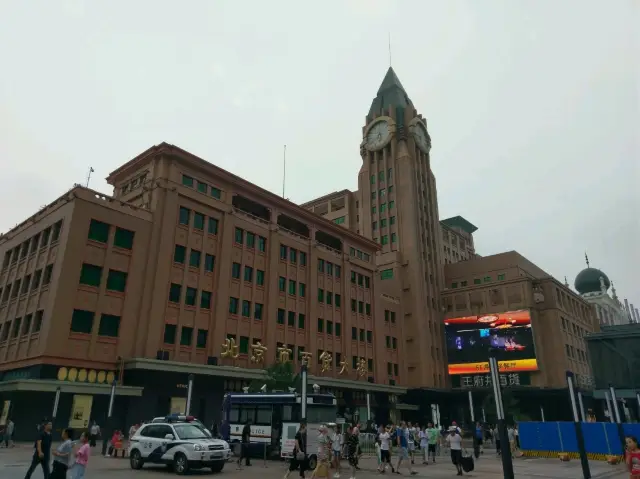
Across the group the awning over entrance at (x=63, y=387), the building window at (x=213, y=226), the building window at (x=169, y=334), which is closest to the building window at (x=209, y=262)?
the building window at (x=213, y=226)

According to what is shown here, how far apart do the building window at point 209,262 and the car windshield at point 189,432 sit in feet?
72.3

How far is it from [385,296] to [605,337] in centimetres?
4889

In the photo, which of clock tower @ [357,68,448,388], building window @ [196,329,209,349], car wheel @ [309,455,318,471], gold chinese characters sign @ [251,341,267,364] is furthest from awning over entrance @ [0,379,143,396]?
clock tower @ [357,68,448,388]

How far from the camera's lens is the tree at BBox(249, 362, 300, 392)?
3597cm

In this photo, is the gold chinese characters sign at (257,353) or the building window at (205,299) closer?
the building window at (205,299)

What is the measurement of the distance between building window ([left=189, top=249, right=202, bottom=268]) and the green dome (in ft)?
362

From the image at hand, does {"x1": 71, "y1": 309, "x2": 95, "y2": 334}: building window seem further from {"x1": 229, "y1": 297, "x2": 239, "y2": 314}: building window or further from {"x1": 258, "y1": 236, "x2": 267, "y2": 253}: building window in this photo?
{"x1": 258, "y1": 236, "x2": 267, "y2": 253}: building window

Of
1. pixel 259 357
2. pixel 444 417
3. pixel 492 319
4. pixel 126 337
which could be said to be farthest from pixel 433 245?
pixel 126 337

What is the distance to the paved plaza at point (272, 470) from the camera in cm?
1831

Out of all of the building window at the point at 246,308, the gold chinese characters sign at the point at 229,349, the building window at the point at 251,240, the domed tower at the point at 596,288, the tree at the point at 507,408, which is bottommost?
the tree at the point at 507,408

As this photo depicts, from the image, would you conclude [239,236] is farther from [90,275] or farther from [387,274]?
[387,274]

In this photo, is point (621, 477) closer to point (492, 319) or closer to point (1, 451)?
point (1, 451)

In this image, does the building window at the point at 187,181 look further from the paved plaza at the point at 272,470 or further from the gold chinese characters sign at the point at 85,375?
the paved plaza at the point at 272,470

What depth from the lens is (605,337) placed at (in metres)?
16.4
